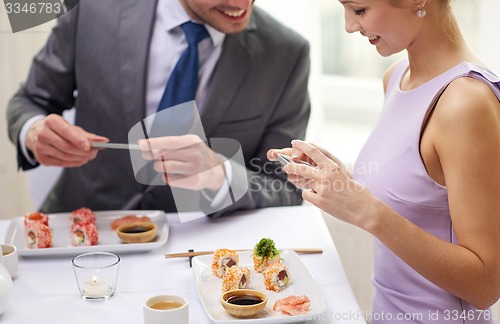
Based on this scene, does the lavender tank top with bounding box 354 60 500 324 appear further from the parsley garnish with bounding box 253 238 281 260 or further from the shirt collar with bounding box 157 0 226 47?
the shirt collar with bounding box 157 0 226 47

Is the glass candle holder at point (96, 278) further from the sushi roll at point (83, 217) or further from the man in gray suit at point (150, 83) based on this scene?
the man in gray suit at point (150, 83)

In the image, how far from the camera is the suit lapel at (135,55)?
198cm

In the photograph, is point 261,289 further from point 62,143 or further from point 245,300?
point 62,143

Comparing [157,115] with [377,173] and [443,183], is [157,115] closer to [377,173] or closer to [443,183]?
[377,173]

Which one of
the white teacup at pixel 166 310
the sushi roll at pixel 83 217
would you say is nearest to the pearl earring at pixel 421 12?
the white teacup at pixel 166 310

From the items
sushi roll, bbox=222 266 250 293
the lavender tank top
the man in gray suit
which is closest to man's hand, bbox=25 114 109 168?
the man in gray suit

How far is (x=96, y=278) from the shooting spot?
4.40 feet

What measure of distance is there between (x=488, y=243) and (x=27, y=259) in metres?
0.97

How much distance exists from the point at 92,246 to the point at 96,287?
0.25 meters

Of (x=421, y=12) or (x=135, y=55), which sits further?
(x=135, y=55)

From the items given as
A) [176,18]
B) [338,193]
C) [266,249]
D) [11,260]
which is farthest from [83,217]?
[338,193]

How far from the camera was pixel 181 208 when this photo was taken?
A: 185 centimetres

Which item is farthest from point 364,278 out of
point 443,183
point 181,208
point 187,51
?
point 443,183

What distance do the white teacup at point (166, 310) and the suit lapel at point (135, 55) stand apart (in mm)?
846
